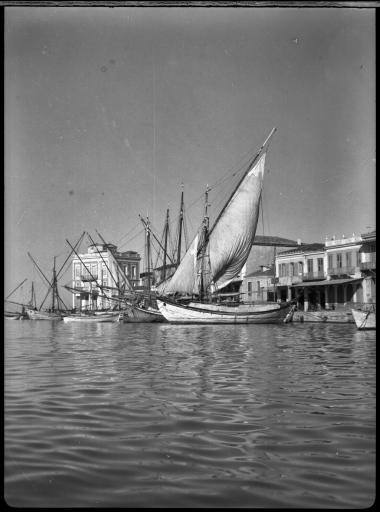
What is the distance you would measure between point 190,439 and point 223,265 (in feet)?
119

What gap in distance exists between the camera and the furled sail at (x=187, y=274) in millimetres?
43344

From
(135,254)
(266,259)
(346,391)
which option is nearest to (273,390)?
(346,391)

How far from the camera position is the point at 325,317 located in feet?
140

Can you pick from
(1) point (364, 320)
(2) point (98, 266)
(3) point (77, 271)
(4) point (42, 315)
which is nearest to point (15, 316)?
(4) point (42, 315)

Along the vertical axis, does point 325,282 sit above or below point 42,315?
above

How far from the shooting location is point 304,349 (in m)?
17.7

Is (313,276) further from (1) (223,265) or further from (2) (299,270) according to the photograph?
(1) (223,265)

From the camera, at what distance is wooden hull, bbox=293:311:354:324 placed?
4053 centimetres

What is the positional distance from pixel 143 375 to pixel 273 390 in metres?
3.04

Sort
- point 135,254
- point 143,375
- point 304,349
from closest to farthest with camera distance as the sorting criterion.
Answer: point 143,375
point 304,349
point 135,254

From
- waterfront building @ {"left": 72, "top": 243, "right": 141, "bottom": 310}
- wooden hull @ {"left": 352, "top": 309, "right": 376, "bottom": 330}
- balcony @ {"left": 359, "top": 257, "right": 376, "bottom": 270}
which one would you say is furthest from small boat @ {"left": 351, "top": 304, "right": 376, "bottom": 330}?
waterfront building @ {"left": 72, "top": 243, "right": 141, "bottom": 310}

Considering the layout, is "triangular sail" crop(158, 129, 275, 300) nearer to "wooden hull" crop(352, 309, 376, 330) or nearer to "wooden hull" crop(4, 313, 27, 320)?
"wooden hull" crop(352, 309, 376, 330)

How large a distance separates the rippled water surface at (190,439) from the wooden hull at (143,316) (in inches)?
1650

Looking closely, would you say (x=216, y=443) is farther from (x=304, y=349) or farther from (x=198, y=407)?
(x=304, y=349)
